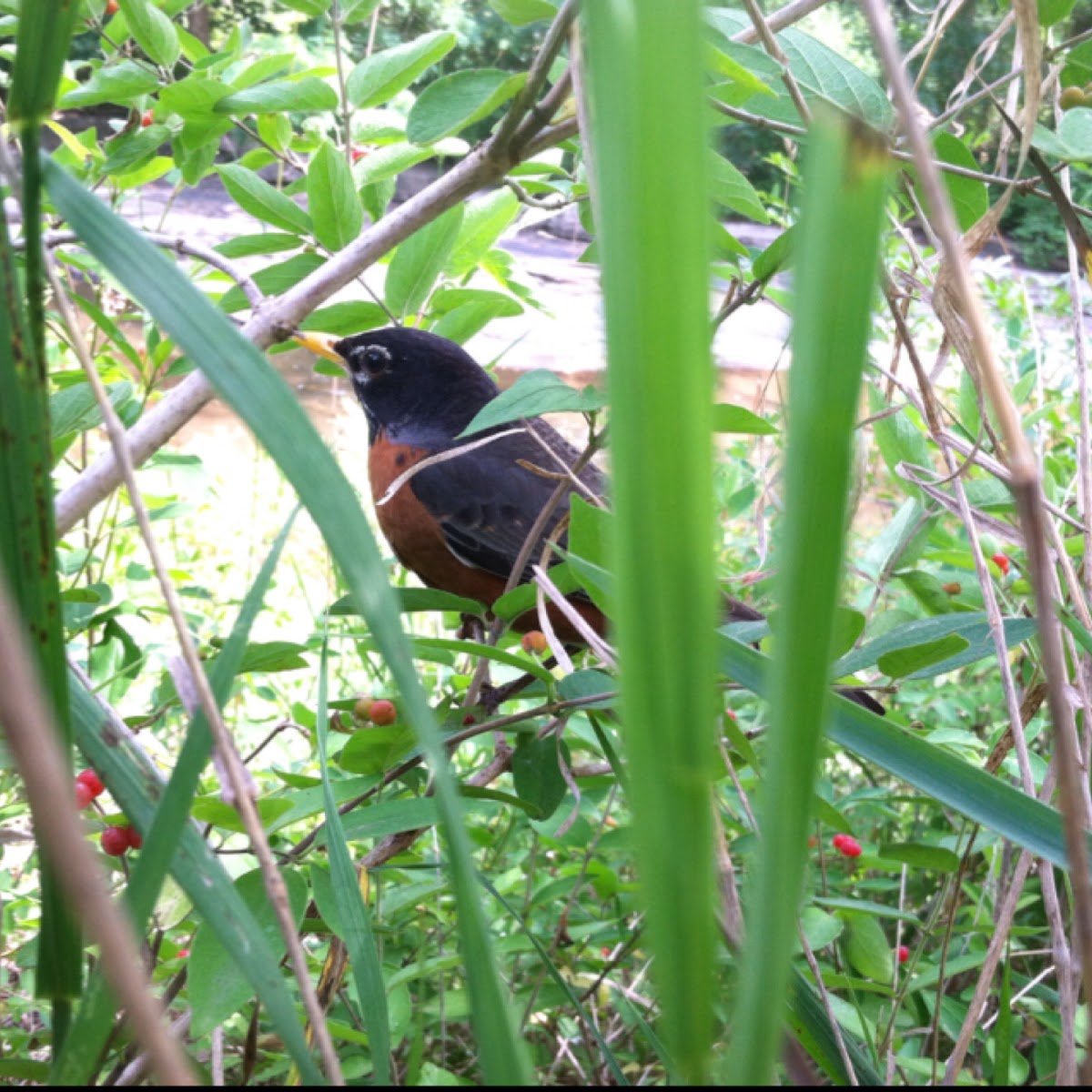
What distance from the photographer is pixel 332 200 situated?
912 mm

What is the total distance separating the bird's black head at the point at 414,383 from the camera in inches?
64.2

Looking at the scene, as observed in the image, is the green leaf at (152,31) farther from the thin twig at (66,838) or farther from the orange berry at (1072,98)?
the thin twig at (66,838)

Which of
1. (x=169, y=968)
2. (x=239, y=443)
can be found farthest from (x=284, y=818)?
(x=239, y=443)

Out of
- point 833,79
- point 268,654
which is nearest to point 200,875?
point 268,654

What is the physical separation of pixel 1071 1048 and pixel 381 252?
69cm

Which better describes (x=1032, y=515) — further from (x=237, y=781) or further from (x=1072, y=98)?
(x=1072, y=98)

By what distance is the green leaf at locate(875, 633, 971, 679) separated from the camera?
583mm

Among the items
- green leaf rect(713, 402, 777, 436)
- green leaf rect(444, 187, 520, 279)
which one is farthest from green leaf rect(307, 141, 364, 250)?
green leaf rect(713, 402, 777, 436)

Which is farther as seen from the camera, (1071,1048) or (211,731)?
(1071,1048)

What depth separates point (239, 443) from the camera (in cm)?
438

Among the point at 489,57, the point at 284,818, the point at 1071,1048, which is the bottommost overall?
the point at 1071,1048

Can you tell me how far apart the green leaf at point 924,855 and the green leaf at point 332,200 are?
65 cm

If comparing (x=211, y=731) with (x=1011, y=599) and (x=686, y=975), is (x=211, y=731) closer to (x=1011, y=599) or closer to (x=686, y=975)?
(x=686, y=975)

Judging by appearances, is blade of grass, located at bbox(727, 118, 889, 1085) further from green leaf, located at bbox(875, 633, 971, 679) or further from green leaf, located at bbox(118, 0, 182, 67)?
green leaf, located at bbox(118, 0, 182, 67)
